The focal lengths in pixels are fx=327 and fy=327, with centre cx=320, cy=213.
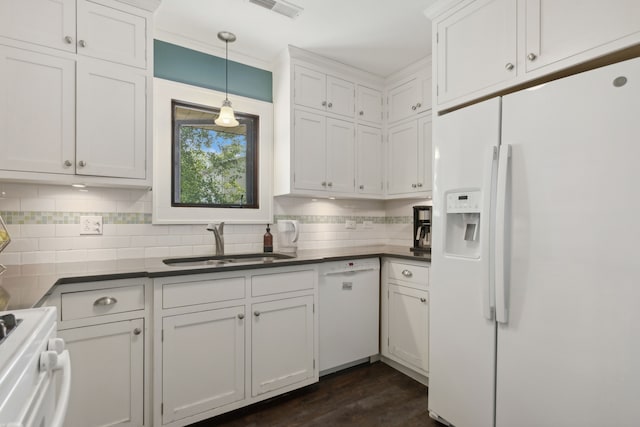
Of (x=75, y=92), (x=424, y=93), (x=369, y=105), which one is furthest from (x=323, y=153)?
(x=75, y=92)

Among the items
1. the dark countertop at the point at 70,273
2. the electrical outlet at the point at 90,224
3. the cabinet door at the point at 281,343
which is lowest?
the cabinet door at the point at 281,343

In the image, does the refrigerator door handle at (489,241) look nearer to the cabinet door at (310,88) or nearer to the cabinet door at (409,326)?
the cabinet door at (409,326)

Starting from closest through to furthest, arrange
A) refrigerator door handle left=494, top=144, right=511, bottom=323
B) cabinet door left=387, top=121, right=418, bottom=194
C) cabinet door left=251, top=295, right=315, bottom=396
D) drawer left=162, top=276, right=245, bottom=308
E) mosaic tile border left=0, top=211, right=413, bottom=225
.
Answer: refrigerator door handle left=494, top=144, right=511, bottom=323 < drawer left=162, top=276, right=245, bottom=308 < mosaic tile border left=0, top=211, right=413, bottom=225 < cabinet door left=251, top=295, right=315, bottom=396 < cabinet door left=387, top=121, right=418, bottom=194

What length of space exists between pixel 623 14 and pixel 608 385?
145 centimetres

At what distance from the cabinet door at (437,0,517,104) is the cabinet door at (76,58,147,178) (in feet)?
6.01

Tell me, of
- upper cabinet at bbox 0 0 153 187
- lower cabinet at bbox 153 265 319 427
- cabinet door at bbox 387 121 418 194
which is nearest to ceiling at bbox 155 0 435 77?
upper cabinet at bbox 0 0 153 187

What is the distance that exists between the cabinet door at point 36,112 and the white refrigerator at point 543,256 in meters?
2.08

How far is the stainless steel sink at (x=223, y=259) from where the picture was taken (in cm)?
219

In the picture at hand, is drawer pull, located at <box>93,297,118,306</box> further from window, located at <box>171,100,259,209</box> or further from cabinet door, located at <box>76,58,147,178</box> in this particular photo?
window, located at <box>171,100,259,209</box>

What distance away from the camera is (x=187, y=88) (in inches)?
96.7

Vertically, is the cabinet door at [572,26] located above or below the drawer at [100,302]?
above

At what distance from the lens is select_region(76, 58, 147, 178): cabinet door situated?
1804 millimetres

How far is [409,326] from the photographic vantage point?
2.46 metres

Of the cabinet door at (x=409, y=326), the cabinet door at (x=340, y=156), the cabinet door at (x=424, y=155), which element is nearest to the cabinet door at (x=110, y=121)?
the cabinet door at (x=340, y=156)
